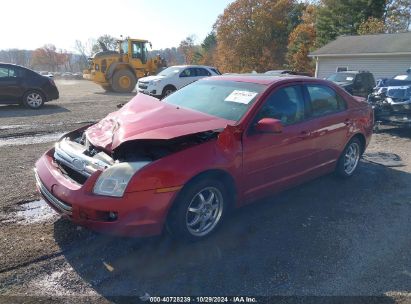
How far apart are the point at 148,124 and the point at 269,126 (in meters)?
1.22

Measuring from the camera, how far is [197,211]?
11.0ft

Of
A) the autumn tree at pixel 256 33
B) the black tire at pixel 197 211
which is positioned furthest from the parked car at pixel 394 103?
the autumn tree at pixel 256 33

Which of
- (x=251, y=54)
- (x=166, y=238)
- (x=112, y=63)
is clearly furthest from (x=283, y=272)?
(x=251, y=54)

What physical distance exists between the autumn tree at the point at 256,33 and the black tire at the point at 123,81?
25675mm

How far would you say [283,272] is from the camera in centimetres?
301

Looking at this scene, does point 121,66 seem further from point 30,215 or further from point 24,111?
point 30,215

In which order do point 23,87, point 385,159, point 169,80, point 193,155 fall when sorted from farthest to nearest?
point 169,80 → point 23,87 → point 385,159 → point 193,155

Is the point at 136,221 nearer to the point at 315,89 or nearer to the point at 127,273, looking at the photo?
the point at 127,273

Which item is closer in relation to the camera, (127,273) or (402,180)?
(127,273)

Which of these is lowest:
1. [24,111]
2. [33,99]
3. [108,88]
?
[24,111]

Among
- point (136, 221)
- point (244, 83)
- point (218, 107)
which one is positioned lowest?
point (136, 221)

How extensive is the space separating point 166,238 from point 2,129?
6.98 metres

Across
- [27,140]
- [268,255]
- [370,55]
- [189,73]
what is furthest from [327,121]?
[370,55]

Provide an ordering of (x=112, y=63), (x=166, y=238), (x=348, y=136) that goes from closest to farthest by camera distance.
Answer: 1. (x=166, y=238)
2. (x=348, y=136)
3. (x=112, y=63)
